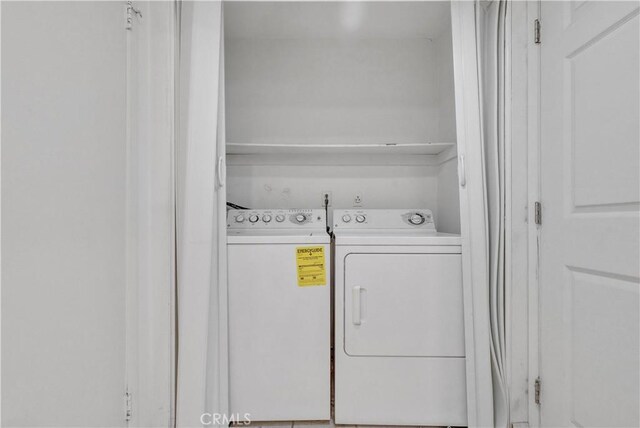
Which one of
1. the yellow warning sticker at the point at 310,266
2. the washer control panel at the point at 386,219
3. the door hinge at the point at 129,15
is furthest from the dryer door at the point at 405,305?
the door hinge at the point at 129,15

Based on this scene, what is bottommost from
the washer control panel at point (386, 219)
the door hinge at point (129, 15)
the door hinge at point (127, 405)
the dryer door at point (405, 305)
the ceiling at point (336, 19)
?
the door hinge at point (127, 405)

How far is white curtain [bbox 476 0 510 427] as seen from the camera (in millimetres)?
1411

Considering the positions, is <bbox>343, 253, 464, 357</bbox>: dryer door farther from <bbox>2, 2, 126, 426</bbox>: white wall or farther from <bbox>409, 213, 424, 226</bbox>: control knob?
<bbox>2, 2, 126, 426</bbox>: white wall

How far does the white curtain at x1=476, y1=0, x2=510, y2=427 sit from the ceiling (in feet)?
A: 1.32

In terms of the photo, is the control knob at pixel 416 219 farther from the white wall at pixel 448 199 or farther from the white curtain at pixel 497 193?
the white curtain at pixel 497 193

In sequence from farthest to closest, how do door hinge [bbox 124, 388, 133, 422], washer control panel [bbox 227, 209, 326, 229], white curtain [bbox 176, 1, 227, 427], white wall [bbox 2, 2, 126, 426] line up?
1. washer control panel [bbox 227, 209, 326, 229]
2. white curtain [bbox 176, 1, 227, 427]
3. door hinge [bbox 124, 388, 133, 422]
4. white wall [bbox 2, 2, 126, 426]

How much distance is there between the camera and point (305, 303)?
1.48 metres

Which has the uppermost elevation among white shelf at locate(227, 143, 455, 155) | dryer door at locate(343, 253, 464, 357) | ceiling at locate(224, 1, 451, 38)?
ceiling at locate(224, 1, 451, 38)

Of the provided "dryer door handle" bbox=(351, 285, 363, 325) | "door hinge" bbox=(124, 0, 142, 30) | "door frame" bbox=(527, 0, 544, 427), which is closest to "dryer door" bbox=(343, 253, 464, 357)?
"dryer door handle" bbox=(351, 285, 363, 325)

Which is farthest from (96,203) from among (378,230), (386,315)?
(378,230)

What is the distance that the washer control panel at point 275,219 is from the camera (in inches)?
71.9

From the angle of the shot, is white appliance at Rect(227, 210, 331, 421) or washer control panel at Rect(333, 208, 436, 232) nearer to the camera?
white appliance at Rect(227, 210, 331, 421)

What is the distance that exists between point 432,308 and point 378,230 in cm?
54

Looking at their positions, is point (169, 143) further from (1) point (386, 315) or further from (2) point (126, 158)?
(1) point (386, 315)
